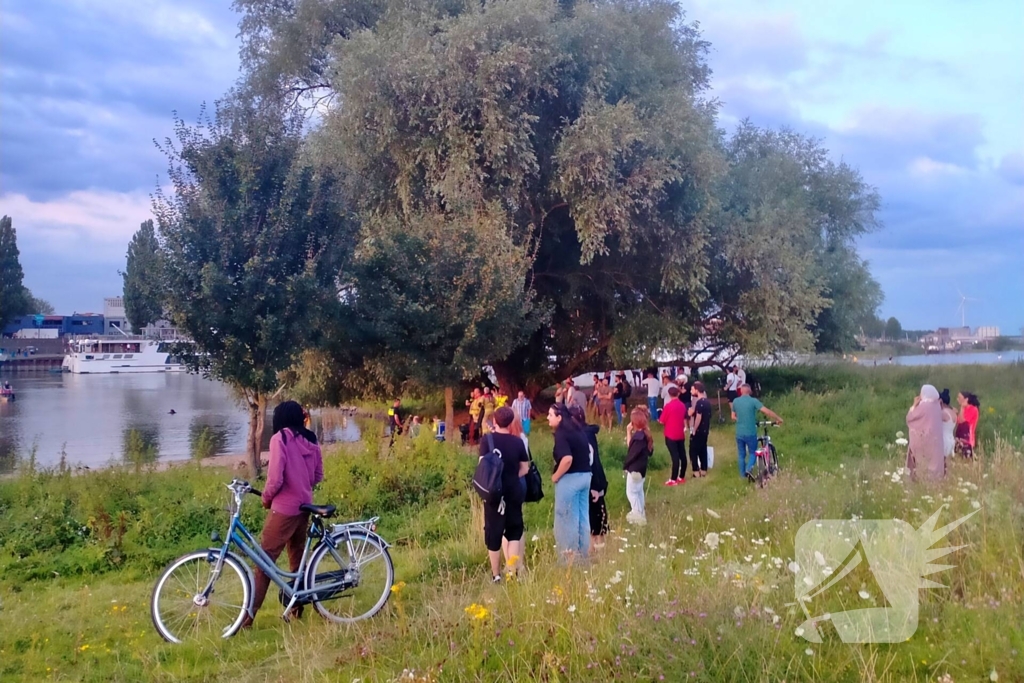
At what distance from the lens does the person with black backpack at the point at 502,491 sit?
718 cm

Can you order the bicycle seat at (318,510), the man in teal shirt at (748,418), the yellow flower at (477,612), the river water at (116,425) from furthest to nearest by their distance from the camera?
the river water at (116,425) → the man in teal shirt at (748,418) → the bicycle seat at (318,510) → the yellow flower at (477,612)

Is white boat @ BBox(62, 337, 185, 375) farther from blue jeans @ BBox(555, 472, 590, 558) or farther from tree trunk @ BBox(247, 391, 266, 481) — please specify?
blue jeans @ BBox(555, 472, 590, 558)

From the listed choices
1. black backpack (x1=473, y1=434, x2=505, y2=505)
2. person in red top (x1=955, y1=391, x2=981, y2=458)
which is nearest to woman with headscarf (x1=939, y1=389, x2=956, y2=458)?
person in red top (x1=955, y1=391, x2=981, y2=458)

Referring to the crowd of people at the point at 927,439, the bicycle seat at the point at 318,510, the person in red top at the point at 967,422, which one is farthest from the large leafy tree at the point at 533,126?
the bicycle seat at the point at 318,510

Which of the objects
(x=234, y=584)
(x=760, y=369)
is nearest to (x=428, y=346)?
(x=234, y=584)

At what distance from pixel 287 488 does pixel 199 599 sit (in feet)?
3.34

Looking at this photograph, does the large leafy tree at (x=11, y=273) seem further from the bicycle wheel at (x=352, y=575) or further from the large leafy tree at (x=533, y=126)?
the bicycle wheel at (x=352, y=575)

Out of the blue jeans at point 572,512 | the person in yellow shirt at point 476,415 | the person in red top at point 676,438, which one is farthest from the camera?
the person in yellow shirt at point 476,415

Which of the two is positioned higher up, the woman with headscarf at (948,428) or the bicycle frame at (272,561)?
the woman with headscarf at (948,428)

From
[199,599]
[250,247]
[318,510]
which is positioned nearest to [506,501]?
[318,510]

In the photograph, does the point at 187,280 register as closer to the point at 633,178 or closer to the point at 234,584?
the point at 234,584

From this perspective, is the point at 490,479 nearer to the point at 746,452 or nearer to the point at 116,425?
the point at 746,452

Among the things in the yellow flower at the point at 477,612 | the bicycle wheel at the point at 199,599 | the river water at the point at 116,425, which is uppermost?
the yellow flower at the point at 477,612

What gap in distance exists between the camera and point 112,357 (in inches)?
3590
